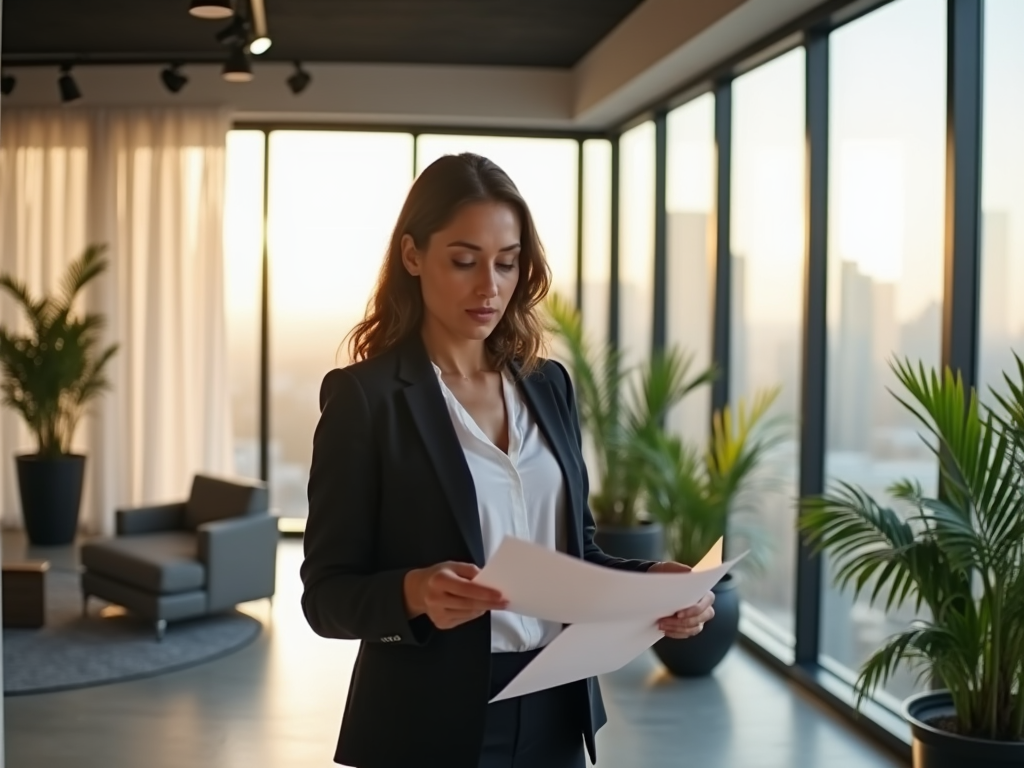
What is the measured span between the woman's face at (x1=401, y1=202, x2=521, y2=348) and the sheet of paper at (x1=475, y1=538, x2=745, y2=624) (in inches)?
15.8

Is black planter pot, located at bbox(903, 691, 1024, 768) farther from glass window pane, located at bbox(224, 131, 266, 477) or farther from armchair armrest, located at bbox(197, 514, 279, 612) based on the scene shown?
glass window pane, located at bbox(224, 131, 266, 477)

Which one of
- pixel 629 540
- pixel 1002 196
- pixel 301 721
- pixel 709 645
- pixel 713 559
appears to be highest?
pixel 1002 196

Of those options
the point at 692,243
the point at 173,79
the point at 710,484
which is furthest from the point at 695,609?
the point at 173,79

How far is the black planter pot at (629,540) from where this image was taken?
6.57 m

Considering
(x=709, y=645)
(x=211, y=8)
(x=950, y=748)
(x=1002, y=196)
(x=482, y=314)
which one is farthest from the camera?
(x=709, y=645)

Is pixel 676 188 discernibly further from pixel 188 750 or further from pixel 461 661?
pixel 461 661

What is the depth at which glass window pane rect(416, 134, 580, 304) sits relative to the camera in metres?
9.09

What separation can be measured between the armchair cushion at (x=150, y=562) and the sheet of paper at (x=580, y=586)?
16.0 feet

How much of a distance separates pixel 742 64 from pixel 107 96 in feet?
15.1

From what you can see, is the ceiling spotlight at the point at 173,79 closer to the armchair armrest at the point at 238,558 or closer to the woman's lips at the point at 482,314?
the armchair armrest at the point at 238,558

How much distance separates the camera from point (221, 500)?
682 centimetres

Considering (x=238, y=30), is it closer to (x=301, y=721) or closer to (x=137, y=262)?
(x=137, y=262)

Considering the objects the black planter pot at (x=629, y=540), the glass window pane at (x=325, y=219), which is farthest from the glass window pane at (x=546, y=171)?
the black planter pot at (x=629, y=540)

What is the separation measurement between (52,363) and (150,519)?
1.91 meters
